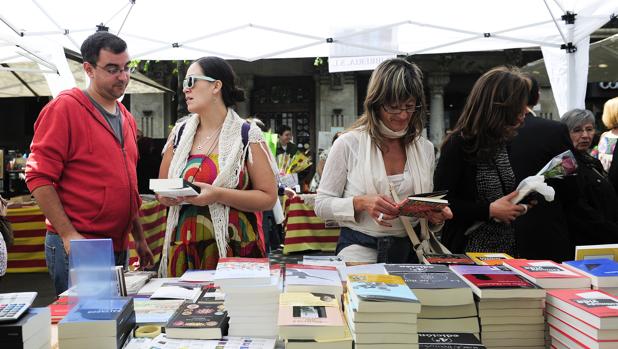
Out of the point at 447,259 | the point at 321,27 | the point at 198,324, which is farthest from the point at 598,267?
the point at 321,27

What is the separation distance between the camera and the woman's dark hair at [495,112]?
251 centimetres

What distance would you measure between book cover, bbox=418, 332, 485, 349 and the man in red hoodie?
1.70 m

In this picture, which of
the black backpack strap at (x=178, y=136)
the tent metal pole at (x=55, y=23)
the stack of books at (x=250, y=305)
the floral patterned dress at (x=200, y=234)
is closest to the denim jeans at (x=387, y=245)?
the floral patterned dress at (x=200, y=234)

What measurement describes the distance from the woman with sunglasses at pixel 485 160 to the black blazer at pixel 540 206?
0.29 meters

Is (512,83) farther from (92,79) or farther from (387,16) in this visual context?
(387,16)

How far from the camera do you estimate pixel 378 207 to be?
2078 mm

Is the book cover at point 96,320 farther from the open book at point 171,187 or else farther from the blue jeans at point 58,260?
the blue jeans at point 58,260

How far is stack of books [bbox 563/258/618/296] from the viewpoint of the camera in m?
1.56

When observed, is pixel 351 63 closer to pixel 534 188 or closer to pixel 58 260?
pixel 534 188

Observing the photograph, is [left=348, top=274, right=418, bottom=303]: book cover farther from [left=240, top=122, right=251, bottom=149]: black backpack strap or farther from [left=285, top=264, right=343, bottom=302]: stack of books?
[left=240, top=122, right=251, bottom=149]: black backpack strap

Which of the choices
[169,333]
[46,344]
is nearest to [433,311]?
[169,333]

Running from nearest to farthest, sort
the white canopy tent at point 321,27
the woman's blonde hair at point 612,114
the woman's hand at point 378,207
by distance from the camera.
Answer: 1. the woman's hand at point 378,207
2. the woman's blonde hair at point 612,114
3. the white canopy tent at point 321,27

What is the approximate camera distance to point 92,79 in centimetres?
258

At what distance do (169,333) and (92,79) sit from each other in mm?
1616
